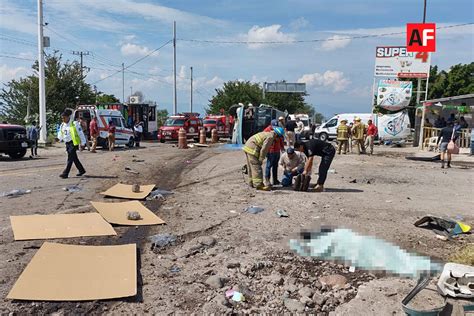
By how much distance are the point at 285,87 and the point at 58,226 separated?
244ft

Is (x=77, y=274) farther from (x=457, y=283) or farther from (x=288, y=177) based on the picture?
(x=288, y=177)

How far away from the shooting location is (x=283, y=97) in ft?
252

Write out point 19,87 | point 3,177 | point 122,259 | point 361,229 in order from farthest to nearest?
point 19,87, point 3,177, point 361,229, point 122,259

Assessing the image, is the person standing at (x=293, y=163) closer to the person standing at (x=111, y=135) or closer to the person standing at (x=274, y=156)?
the person standing at (x=274, y=156)

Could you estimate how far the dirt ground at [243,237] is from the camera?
4117 millimetres

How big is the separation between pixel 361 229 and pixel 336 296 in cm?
208

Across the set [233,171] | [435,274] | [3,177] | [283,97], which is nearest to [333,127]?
[233,171]

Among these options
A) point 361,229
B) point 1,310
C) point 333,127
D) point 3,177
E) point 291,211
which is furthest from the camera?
point 333,127

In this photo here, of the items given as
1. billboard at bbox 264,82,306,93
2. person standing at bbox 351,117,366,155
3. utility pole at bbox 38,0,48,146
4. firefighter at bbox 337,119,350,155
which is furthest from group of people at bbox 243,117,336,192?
billboard at bbox 264,82,306,93

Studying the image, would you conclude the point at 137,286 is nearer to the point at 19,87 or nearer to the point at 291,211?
the point at 291,211

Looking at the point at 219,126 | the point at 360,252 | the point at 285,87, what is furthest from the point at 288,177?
the point at 285,87

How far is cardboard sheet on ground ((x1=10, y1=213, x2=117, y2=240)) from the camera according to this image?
19.3ft

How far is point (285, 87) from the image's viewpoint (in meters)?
78.4

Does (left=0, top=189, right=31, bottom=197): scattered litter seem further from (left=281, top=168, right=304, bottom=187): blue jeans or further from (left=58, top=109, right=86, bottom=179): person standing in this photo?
(left=281, top=168, right=304, bottom=187): blue jeans
